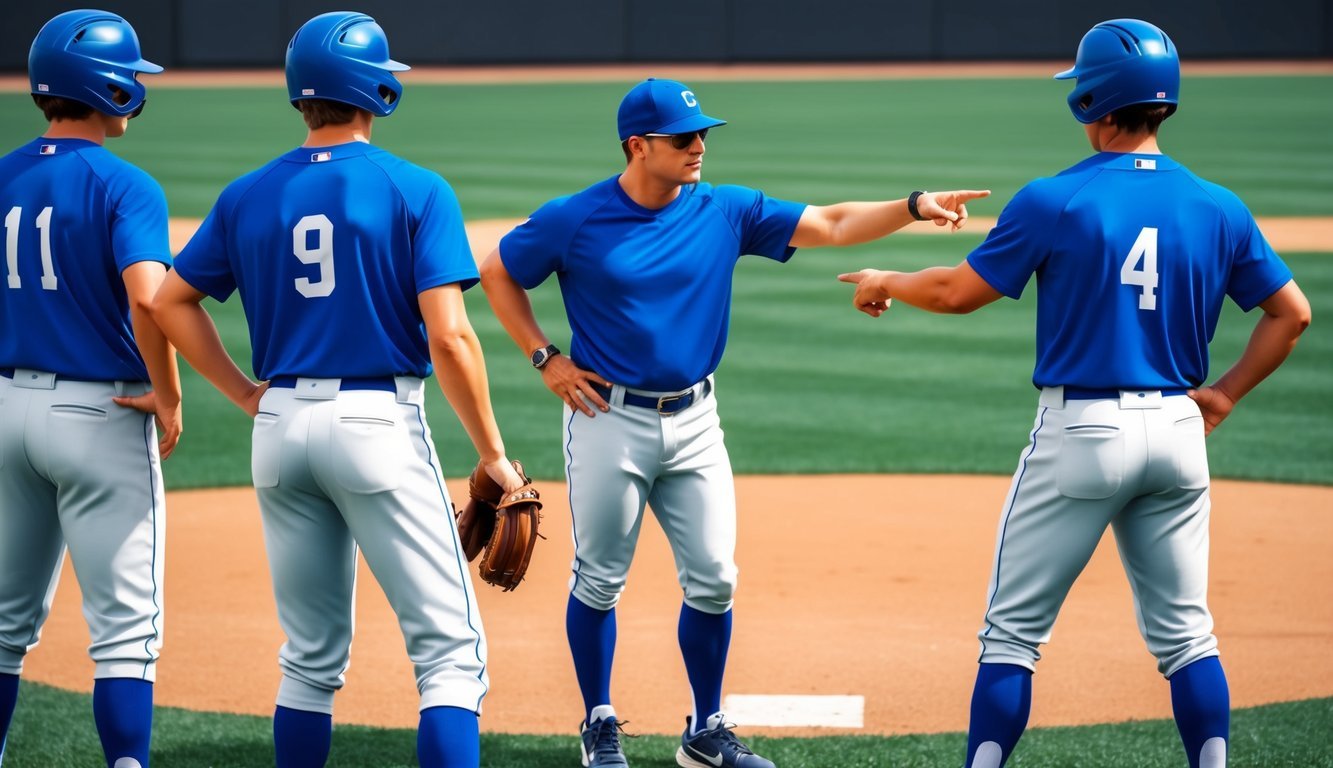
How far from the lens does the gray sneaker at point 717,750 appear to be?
14.0ft

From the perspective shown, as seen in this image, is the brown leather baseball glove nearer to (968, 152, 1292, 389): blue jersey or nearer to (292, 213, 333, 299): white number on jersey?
(292, 213, 333, 299): white number on jersey

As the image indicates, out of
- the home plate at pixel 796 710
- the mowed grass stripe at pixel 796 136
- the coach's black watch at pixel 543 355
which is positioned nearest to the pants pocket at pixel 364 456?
the coach's black watch at pixel 543 355

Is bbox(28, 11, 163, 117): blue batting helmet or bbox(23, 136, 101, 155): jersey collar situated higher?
bbox(28, 11, 163, 117): blue batting helmet

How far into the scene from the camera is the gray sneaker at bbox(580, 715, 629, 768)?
4.26 meters

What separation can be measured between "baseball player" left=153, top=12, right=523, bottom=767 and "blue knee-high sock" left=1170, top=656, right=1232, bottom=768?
1.56 m

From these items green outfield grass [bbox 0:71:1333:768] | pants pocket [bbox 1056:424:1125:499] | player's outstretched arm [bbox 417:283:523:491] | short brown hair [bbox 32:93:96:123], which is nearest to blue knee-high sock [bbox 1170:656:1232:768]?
pants pocket [bbox 1056:424:1125:499]

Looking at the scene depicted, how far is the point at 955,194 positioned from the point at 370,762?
2179 mm

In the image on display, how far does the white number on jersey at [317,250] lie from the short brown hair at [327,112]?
24 centimetres

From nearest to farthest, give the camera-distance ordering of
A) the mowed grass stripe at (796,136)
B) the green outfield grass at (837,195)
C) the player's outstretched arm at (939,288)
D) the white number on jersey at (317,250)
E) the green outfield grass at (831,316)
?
the white number on jersey at (317,250), the player's outstretched arm at (939,288), the green outfield grass at (831,316), the green outfield grass at (837,195), the mowed grass stripe at (796,136)

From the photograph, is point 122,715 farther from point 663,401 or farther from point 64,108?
point 663,401

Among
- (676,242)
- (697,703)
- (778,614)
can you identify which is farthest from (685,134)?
(778,614)

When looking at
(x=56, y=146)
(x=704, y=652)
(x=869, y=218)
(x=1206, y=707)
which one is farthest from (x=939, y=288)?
(x=56, y=146)

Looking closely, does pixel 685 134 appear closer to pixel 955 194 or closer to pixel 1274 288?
pixel 955 194

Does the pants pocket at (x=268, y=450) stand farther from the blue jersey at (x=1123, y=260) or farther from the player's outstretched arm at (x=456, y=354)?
the blue jersey at (x=1123, y=260)
